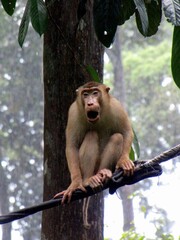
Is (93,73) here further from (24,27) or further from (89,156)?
(24,27)

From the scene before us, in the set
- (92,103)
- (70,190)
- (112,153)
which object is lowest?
(70,190)

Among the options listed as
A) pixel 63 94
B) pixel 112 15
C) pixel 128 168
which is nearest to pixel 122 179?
pixel 128 168

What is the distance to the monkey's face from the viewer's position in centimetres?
441

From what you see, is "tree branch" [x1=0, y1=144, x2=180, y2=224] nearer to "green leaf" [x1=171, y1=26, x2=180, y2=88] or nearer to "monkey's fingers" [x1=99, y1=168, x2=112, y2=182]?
"monkey's fingers" [x1=99, y1=168, x2=112, y2=182]

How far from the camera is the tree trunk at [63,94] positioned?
4477 millimetres

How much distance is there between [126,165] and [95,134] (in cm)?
67

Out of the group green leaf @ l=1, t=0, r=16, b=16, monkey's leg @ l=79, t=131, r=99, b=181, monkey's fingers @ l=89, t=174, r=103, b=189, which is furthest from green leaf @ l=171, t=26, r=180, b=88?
monkey's leg @ l=79, t=131, r=99, b=181

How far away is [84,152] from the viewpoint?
462 centimetres

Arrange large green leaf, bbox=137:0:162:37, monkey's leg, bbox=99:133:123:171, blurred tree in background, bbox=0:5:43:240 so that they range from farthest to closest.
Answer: blurred tree in background, bbox=0:5:43:240 → monkey's leg, bbox=99:133:123:171 → large green leaf, bbox=137:0:162:37

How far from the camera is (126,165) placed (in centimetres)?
408

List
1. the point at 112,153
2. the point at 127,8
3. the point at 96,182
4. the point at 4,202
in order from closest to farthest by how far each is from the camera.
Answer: the point at 127,8 < the point at 96,182 < the point at 112,153 < the point at 4,202

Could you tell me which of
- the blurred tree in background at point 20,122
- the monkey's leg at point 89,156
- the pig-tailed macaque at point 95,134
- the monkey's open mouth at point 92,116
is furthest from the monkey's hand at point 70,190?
the blurred tree in background at point 20,122

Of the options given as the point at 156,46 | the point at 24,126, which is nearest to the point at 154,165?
the point at 24,126

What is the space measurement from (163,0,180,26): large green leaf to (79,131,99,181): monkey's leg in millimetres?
1741
